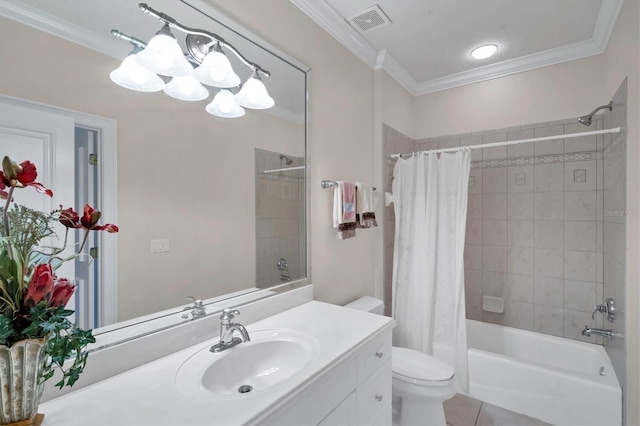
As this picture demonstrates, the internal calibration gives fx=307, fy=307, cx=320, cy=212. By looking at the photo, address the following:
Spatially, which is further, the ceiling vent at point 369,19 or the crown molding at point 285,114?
the ceiling vent at point 369,19

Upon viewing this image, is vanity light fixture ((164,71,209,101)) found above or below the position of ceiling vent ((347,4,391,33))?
below

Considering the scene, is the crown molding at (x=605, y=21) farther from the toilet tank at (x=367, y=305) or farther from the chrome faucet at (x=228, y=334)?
the chrome faucet at (x=228, y=334)

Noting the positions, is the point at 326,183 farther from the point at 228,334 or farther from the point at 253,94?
the point at 228,334

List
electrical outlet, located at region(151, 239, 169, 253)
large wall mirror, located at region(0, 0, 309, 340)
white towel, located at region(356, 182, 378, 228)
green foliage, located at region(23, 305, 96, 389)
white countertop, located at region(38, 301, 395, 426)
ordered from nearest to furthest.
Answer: green foliage, located at region(23, 305, 96, 389) → white countertop, located at region(38, 301, 395, 426) → large wall mirror, located at region(0, 0, 309, 340) → electrical outlet, located at region(151, 239, 169, 253) → white towel, located at region(356, 182, 378, 228)

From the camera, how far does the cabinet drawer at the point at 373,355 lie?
3.99ft

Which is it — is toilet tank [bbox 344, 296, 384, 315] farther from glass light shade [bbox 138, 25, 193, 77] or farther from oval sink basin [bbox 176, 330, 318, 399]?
glass light shade [bbox 138, 25, 193, 77]

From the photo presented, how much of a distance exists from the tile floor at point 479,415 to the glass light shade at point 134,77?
2437 mm

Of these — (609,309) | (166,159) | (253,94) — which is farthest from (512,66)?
(166,159)

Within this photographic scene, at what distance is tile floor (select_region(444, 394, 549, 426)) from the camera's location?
1.94m

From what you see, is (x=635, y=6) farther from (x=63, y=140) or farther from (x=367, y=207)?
(x=63, y=140)

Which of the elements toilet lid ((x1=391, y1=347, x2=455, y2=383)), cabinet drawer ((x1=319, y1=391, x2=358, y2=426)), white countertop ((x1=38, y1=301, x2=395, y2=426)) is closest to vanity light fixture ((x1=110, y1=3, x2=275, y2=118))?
white countertop ((x1=38, y1=301, x2=395, y2=426))

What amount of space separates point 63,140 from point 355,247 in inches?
67.2

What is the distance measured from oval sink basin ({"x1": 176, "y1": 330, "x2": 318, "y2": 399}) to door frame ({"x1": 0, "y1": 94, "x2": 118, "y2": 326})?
32 cm

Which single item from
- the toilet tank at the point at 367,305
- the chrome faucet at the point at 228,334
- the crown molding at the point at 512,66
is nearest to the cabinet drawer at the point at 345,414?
the chrome faucet at the point at 228,334
